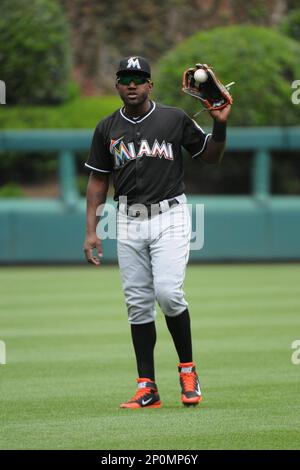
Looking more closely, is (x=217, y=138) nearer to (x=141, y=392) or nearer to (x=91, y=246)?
(x=91, y=246)

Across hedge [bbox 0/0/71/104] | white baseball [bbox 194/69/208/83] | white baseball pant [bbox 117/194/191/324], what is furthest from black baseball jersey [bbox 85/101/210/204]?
hedge [bbox 0/0/71/104]

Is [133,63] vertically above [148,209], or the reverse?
[133,63]

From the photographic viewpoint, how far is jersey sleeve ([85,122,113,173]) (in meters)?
7.29

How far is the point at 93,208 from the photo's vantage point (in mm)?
7363

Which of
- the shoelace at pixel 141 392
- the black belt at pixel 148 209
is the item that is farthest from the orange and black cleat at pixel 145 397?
the black belt at pixel 148 209

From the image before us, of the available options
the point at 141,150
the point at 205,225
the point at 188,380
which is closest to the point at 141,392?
the point at 188,380

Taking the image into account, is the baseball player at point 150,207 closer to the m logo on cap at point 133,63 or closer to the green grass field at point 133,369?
the m logo on cap at point 133,63

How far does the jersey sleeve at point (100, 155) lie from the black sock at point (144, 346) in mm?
976

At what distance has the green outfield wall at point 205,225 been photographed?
19.2m

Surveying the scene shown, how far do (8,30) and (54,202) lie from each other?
13.1ft

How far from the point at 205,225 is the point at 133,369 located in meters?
10.5

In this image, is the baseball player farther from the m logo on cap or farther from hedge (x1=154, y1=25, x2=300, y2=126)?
hedge (x1=154, y1=25, x2=300, y2=126)

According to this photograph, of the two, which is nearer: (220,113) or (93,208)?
(220,113)

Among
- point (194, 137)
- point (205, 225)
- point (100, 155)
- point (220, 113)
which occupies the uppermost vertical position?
point (220, 113)
